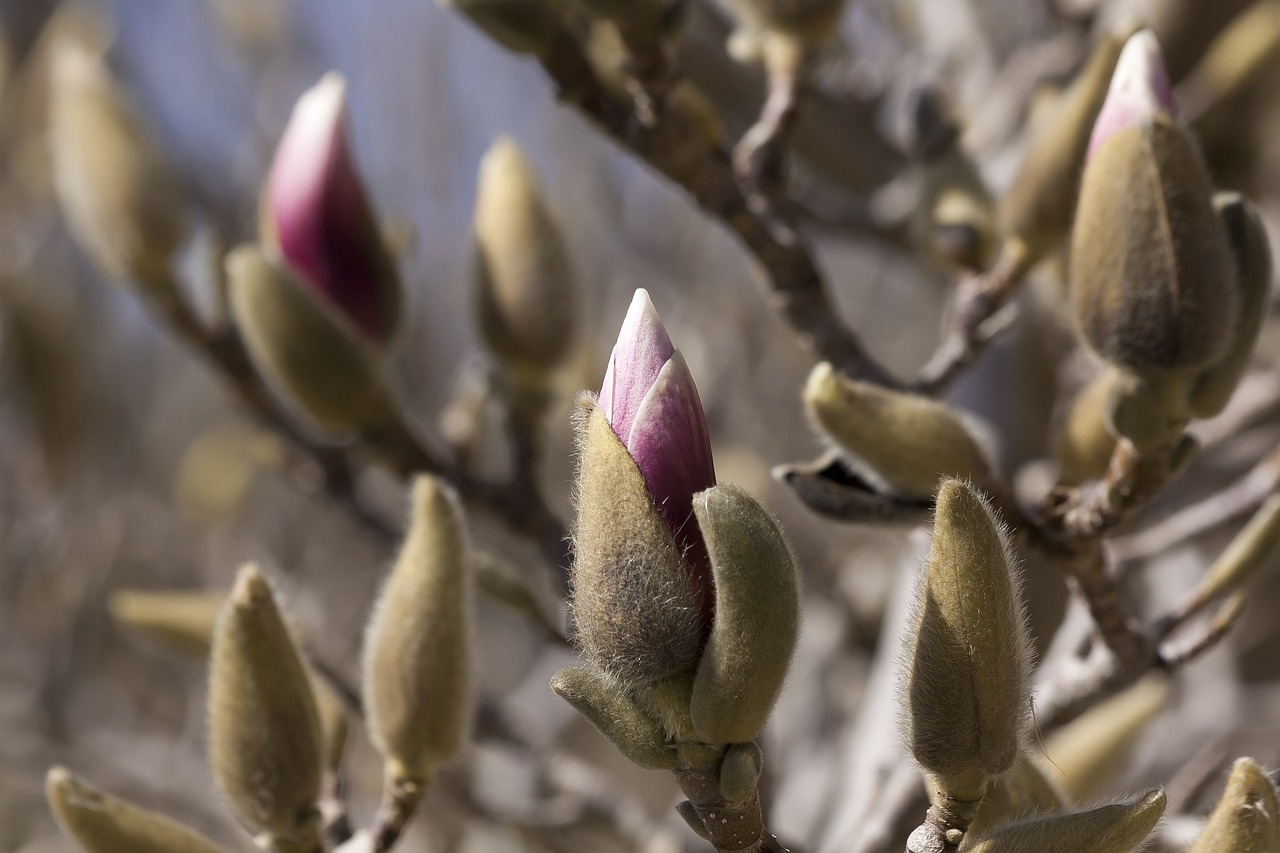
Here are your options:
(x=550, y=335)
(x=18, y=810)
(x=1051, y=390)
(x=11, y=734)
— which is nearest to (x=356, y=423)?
(x=550, y=335)

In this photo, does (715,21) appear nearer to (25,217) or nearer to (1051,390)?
(1051,390)

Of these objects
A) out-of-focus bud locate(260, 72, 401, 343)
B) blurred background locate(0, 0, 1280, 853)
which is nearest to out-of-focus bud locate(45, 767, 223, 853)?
blurred background locate(0, 0, 1280, 853)

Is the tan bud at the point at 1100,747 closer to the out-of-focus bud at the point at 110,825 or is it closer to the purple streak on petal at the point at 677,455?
the purple streak on petal at the point at 677,455

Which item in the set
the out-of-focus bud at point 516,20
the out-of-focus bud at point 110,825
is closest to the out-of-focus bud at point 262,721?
the out-of-focus bud at point 110,825

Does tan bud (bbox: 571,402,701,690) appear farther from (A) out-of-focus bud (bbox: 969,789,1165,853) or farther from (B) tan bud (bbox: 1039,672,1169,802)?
(B) tan bud (bbox: 1039,672,1169,802)

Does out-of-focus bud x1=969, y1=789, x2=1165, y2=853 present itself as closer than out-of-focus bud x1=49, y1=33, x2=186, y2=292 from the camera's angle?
Yes

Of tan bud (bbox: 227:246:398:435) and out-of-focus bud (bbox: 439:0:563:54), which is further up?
out-of-focus bud (bbox: 439:0:563:54)
